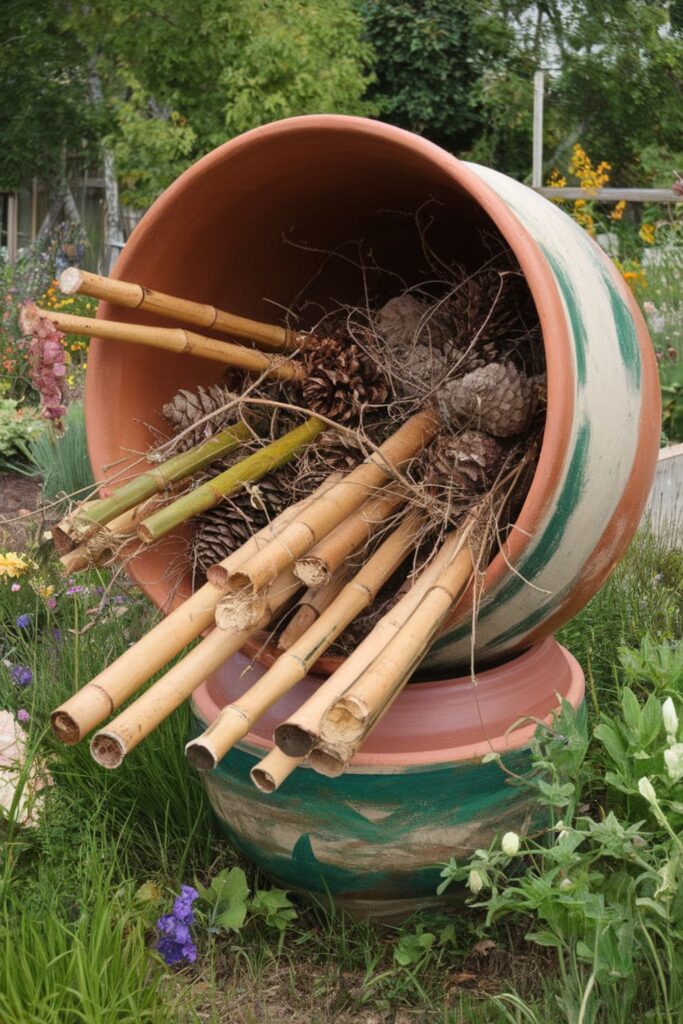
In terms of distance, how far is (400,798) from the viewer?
5.24 ft

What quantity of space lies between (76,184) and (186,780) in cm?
1341

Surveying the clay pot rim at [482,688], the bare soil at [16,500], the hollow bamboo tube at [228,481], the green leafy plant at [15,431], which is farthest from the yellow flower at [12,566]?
the green leafy plant at [15,431]

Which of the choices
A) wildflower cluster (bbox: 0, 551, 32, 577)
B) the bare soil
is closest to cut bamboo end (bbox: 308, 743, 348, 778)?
wildflower cluster (bbox: 0, 551, 32, 577)

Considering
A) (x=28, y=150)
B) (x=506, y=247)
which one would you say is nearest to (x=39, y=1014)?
(x=506, y=247)

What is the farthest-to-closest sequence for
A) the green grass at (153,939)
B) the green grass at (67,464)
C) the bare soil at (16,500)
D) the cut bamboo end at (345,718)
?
the green grass at (67,464) < the bare soil at (16,500) < the green grass at (153,939) < the cut bamboo end at (345,718)

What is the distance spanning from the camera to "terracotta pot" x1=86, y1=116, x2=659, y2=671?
1.53m

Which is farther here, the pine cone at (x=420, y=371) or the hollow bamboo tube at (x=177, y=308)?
the pine cone at (x=420, y=371)

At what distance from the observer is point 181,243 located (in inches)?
72.8

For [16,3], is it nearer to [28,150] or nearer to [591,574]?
[28,150]

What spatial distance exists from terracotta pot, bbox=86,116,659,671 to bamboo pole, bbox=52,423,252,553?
0.12m

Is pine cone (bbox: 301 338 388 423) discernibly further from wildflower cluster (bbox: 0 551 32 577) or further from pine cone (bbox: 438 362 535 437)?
wildflower cluster (bbox: 0 551 32 577)

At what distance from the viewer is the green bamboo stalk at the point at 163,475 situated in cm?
158

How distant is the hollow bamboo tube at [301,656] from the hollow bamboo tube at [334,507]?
0.09 metres

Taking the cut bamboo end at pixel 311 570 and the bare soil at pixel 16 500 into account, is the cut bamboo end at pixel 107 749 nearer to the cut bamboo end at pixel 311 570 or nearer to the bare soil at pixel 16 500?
the cut bamboo end at pixel 311 570
